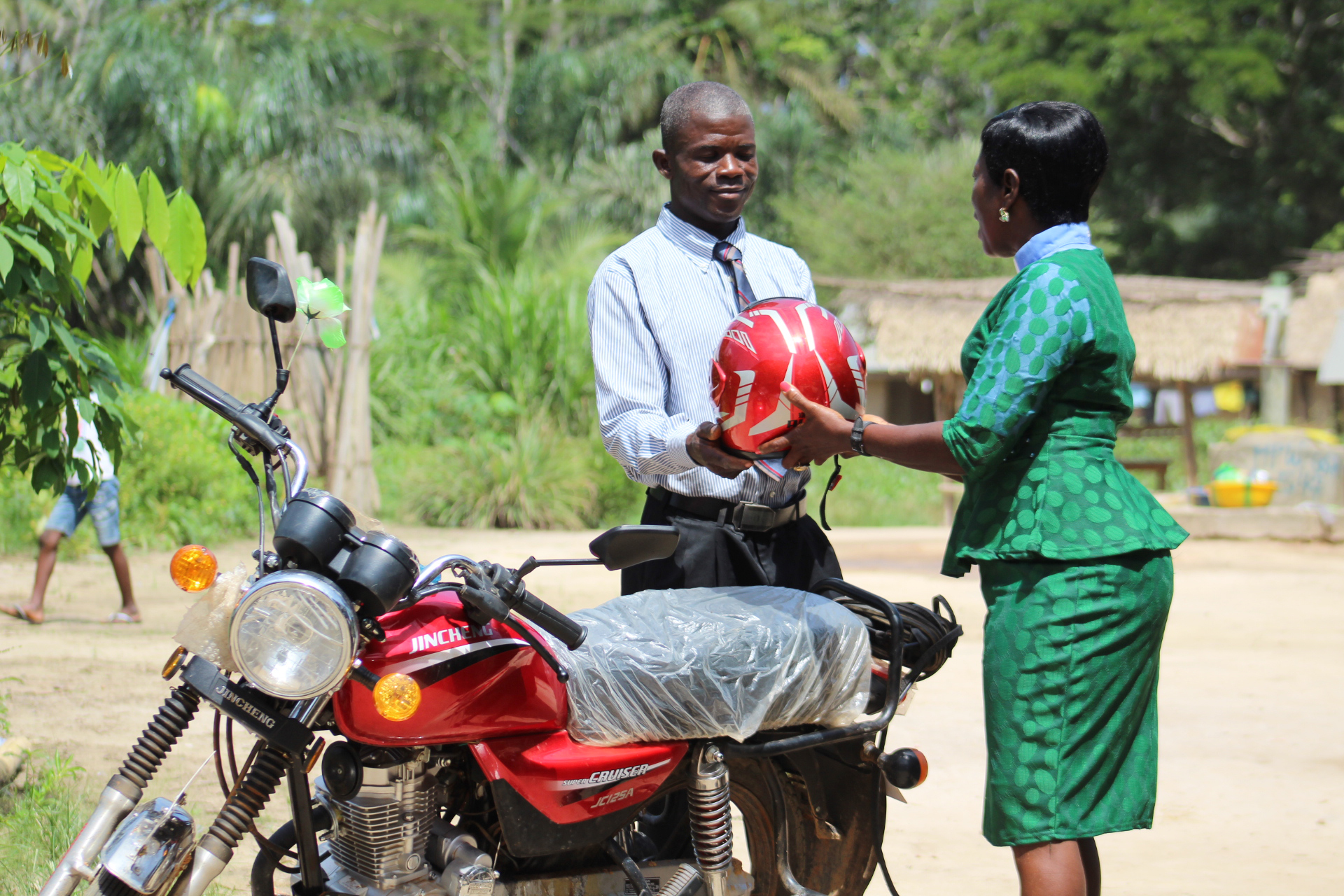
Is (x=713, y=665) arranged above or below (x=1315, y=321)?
above

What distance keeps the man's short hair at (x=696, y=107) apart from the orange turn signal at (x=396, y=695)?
55.5 inches

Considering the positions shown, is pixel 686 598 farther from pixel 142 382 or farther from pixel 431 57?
pixel 431 57

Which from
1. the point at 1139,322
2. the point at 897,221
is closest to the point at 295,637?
the point at 1139,322

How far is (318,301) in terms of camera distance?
2.32 m

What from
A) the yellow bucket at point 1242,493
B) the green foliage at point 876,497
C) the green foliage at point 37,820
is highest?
the green foliage at point 37,820

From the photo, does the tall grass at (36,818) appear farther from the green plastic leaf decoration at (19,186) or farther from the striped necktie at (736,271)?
the striped necktie at (736,271)

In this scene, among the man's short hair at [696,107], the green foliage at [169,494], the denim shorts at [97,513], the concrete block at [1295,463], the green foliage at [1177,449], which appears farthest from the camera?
the green foliage at [1177,449]

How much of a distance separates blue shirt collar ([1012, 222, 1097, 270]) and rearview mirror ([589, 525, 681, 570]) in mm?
852

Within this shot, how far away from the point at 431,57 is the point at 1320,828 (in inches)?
1183

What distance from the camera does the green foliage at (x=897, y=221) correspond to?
25.2m

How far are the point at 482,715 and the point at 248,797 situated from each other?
0.43 metres

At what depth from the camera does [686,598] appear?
105 inches

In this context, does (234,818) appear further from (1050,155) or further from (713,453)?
(1050,155)

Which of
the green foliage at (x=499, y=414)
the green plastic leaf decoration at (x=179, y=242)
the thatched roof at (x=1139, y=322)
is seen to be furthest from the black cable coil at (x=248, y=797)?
the thatched roof at (x=1139, y=322)
